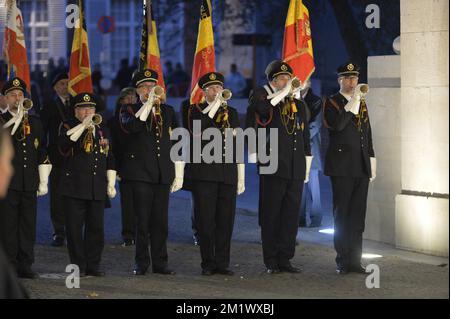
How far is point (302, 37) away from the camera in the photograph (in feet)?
41.4

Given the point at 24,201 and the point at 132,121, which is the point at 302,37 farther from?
the point at 24,201

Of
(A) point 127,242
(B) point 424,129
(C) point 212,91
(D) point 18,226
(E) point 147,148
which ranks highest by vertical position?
(C) point 212,91

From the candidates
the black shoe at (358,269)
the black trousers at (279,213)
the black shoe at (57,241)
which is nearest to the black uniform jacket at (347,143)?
the black trousers at (279,213)

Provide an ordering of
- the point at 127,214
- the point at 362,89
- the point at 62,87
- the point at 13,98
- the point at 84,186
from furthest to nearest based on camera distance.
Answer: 1. the point at 62,87
2. the point at 127,214
3. the point at 13,98
4. the point at 84,186
5. the point at 362,89

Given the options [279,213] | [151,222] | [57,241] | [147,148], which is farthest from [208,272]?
[57,241]

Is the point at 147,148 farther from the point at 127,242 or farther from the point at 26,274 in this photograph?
the point at 127,242

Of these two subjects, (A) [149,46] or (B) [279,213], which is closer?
(B) [279,213]

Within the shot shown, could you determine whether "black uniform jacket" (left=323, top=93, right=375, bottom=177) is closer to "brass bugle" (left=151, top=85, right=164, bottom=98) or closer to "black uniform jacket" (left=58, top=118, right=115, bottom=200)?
"brass bugle" (left=151, top=85, right=164, bottom=98)

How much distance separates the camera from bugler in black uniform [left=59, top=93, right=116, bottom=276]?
396 inches

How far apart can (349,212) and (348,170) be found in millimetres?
391

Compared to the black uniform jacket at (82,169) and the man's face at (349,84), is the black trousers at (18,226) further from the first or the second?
the man's face at (349,84)

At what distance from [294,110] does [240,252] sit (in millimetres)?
1989

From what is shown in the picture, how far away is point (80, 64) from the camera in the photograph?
1304 centimetres
